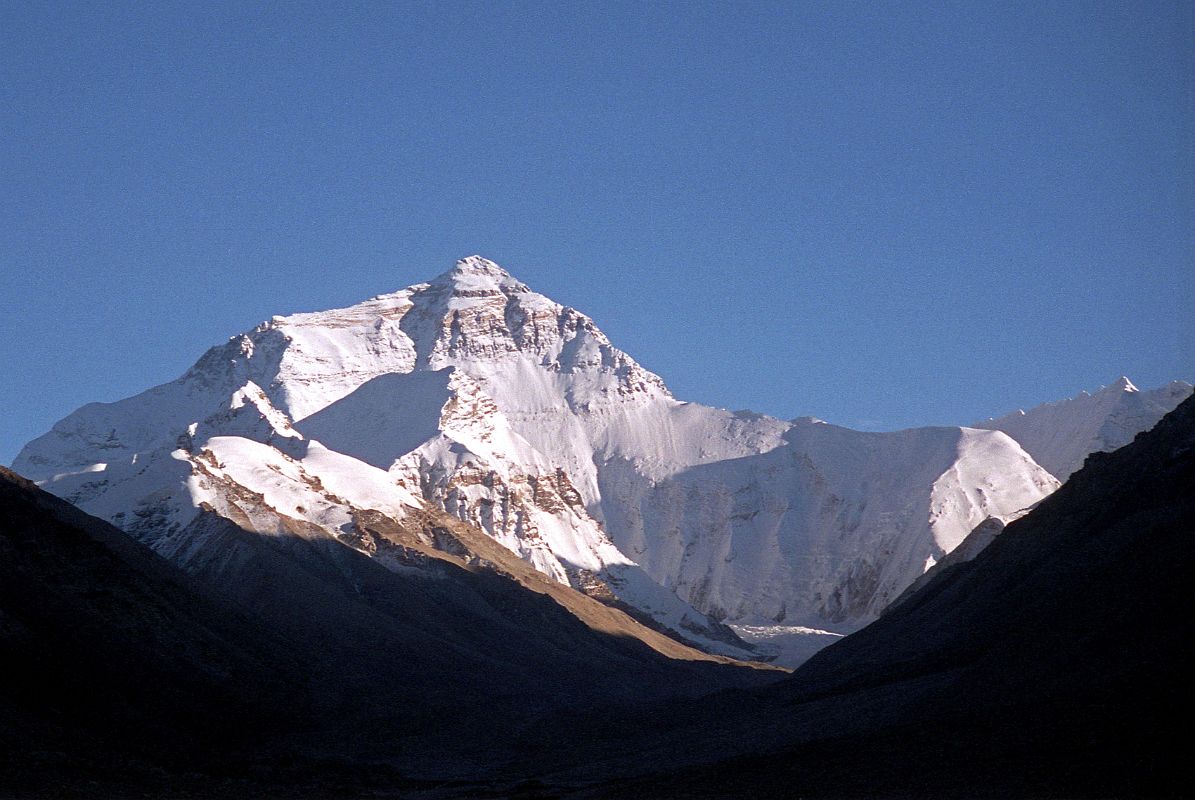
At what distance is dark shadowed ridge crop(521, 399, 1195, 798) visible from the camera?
5731cm

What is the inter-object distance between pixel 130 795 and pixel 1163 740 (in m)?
39.3

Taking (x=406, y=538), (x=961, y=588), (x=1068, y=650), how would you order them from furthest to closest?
1. (x=406, y=538)
2. (x=961, y=588)
3. (x=1068, y=650)

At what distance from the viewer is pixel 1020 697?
2670 inches

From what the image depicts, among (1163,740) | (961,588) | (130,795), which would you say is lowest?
(130,795)

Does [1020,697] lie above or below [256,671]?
above

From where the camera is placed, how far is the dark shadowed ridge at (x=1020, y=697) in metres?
57.3

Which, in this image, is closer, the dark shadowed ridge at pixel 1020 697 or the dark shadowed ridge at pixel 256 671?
the dark shadowed ridge at pixel 1020 697

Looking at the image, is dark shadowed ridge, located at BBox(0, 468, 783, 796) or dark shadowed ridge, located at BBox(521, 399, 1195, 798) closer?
dark shadowed ridge, located at BBox(521, 399, 1195, 798)

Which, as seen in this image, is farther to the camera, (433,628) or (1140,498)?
(433,628)

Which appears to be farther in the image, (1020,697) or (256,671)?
(256,671)

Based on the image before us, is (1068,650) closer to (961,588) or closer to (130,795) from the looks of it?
(130,795)

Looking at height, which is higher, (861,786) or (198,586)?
(198,586)

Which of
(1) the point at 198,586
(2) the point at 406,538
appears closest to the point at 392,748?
(1) the point at 198,586

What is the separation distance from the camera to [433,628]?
163 meters
